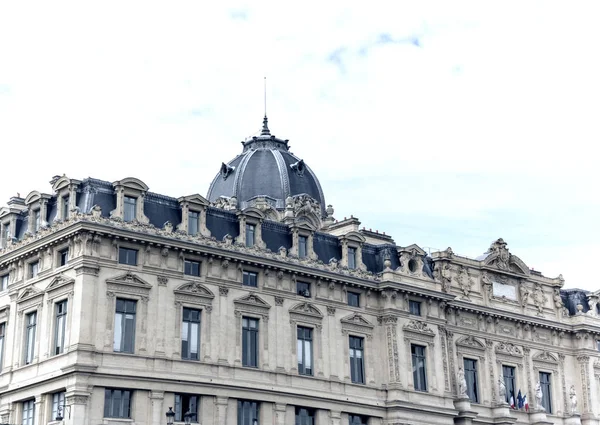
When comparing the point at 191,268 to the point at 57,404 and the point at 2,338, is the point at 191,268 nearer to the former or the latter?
the point at 57,404

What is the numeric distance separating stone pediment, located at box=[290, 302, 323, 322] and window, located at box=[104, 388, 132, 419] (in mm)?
12479

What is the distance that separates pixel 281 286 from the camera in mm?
65750

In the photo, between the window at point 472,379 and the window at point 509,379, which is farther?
→ the window at point 509,379

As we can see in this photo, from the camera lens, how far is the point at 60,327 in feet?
194

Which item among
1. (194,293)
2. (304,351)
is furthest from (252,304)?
(304,351)

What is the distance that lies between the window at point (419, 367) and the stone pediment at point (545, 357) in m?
12.2

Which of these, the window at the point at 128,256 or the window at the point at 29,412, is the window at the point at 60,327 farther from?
the window at the point at 128,256

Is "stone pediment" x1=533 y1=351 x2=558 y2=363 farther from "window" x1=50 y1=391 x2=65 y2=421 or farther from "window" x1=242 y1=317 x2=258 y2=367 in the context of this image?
"window" x1=50 y1=391 x2=65 y2=421

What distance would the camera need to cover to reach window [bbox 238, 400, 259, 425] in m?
61.4

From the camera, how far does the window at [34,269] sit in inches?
2442

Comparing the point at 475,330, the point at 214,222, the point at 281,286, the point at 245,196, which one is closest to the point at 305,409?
the point at 281,286

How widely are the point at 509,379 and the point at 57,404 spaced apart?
3438 cm

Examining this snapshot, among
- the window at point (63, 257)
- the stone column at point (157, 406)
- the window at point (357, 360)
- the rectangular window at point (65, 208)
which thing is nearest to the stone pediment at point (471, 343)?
the window at point (357, 360)

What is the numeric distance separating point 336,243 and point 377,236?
863 cm
